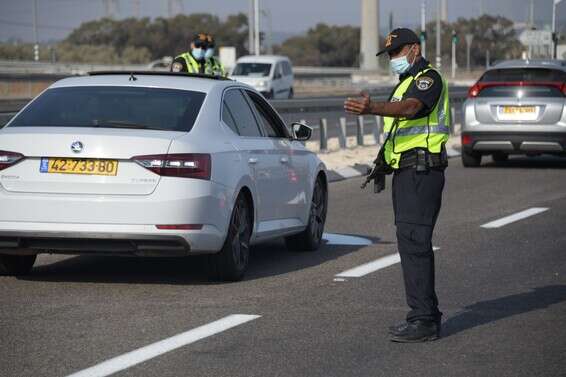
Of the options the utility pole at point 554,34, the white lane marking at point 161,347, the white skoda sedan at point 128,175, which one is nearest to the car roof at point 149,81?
the white skoda sedan at point 128,175

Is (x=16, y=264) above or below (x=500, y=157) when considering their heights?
above

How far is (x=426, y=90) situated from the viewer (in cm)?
838

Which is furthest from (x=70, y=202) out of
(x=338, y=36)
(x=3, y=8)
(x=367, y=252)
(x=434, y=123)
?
(x=338, y=36)

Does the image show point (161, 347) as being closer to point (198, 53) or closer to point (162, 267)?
point (162, 267)

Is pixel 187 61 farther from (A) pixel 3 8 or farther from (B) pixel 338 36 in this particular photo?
(B) pixel 338 36

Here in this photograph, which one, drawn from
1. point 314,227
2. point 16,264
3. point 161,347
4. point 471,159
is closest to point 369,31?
point 471,159

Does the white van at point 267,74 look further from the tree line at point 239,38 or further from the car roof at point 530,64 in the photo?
the tree line at point 239,38

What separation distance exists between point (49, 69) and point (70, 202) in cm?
8100

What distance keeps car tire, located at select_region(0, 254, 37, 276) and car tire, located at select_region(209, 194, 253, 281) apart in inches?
54.7

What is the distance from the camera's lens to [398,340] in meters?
8.23

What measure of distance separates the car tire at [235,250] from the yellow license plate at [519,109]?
41.7ft

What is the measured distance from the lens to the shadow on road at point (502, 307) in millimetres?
8914

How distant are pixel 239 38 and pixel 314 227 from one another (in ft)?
469

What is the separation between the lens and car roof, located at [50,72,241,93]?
10.9m
